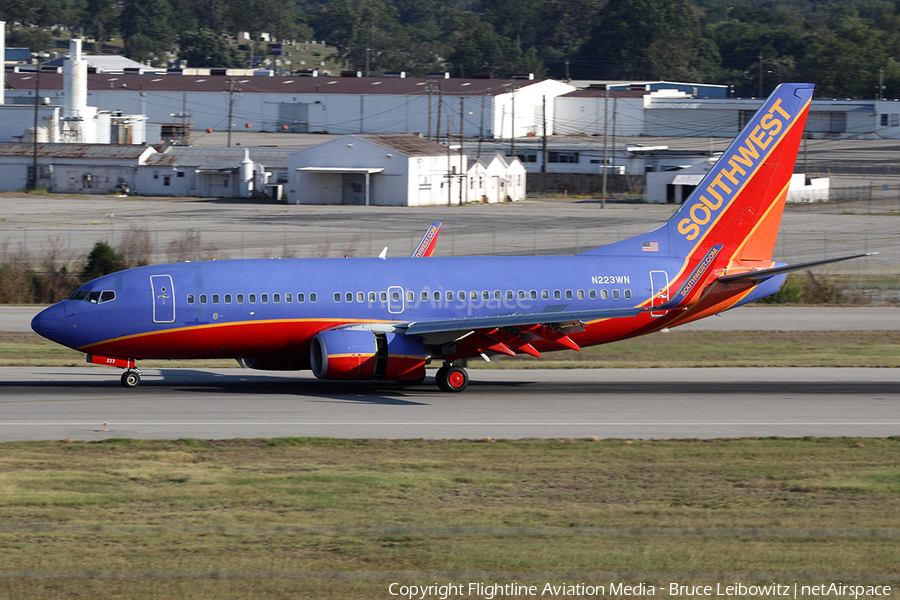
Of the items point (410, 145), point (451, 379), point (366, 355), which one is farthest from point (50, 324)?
point (410, 145)

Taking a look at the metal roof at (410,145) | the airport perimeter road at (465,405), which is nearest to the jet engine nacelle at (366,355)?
the airport perimeter road at (465,405)

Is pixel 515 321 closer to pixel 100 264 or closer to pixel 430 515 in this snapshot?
pixel 430 515

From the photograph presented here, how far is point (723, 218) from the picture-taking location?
33.9 m

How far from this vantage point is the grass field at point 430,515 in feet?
43.4

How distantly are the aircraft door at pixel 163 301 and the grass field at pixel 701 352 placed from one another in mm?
6975

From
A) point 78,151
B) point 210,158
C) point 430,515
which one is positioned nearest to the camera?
point 430,515

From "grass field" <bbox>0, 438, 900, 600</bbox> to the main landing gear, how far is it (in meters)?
6.95

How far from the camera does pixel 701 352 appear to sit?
130 ft

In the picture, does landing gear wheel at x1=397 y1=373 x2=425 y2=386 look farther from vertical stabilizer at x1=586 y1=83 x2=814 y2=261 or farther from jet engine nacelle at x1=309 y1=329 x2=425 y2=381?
vertical stabilizer at x1=586 y1=83 x2=814 y2=261

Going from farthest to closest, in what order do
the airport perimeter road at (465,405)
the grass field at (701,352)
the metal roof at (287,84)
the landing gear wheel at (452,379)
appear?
the metal roof at (287,84), the grass field at (701,352), the landing gear wheel at (452,379), the airport perimeter road at (465,405)

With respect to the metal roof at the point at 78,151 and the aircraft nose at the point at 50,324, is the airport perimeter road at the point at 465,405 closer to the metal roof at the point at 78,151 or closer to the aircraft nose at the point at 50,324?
the aircraft nose at the point at 50,324

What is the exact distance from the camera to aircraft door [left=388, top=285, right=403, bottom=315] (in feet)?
99.5

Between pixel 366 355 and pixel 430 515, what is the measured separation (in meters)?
12.2

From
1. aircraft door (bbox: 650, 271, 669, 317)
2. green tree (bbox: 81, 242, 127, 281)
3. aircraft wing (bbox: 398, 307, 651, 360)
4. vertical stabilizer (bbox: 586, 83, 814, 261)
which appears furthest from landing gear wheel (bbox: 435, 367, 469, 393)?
green tree (bbox: 81, 242, 127, 281)
